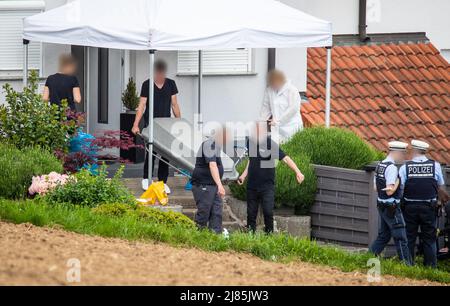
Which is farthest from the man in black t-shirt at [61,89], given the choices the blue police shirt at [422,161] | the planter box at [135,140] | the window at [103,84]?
the blue police shirt at [422,161]

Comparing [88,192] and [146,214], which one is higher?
[88,192]

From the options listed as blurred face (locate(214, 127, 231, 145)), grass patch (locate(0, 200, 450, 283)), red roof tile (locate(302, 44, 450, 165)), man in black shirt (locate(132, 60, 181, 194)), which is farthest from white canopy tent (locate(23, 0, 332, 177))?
grass patch (locate(0, 200, 450, 283))

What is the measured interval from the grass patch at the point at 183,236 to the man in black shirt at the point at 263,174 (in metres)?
1.84

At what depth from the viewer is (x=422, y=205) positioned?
1489 centimetres

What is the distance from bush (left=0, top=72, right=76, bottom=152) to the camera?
52.0ft

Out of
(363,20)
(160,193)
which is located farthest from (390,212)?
(363,20)

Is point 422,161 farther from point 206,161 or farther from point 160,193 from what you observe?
point 160,193

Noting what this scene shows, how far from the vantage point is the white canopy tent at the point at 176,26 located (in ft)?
52.2

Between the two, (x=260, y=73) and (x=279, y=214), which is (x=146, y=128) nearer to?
(x=279, y=214)

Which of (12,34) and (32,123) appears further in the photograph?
(12,34)

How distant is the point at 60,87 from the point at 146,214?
422cm

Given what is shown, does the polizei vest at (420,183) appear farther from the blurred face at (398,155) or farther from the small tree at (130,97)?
the small tree at (130,97)

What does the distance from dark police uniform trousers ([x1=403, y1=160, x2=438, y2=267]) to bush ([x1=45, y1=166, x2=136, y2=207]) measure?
357cm

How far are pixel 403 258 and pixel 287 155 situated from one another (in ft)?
7.36
